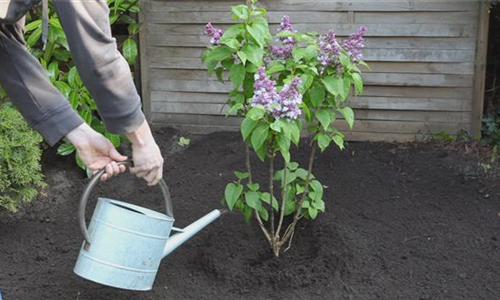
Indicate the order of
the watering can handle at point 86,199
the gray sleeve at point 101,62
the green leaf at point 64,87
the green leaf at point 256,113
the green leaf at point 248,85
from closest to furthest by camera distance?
1. the gray sleeve at point 101,62
2. the watering can handle at point 86,199
3. the green leaf at point 256,113
4. the green leaf at point 248,85
5. the green leaf at point 64,87

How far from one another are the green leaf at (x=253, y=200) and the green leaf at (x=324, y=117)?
0.49 m

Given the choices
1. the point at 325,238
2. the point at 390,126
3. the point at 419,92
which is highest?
the point at 419,92

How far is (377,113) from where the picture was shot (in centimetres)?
503

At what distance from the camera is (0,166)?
3.85 meters

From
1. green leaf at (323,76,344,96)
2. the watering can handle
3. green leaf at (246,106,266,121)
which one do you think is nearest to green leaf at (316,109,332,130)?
green leaf at (323,76,344,96)

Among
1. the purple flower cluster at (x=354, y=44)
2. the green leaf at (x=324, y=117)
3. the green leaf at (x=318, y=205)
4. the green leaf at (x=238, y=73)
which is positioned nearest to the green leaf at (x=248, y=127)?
the green leaf at (x=238, y=73)

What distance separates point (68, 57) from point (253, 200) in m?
1.93

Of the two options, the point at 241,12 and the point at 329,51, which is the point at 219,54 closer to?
the point at 241,12

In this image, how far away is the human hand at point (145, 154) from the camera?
2064 millimetres

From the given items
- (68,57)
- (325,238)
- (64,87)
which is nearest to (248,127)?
(325,238)

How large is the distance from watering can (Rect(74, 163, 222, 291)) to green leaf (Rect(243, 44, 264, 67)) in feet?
2.19

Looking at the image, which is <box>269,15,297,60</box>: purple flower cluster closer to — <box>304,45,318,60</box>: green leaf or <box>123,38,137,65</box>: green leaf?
<box>304,45,318,60</box>: green leaf

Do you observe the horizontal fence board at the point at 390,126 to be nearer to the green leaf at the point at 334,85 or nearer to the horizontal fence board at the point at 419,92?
the horizontal fence board at the point at 419,92

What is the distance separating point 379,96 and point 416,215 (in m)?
1.25
